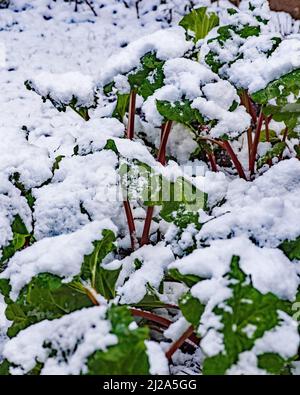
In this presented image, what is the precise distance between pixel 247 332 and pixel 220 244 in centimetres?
22

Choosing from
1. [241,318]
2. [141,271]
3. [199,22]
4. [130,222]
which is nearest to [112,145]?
[130,222]

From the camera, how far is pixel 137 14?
3.58m

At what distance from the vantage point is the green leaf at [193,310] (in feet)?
Result: 3.02

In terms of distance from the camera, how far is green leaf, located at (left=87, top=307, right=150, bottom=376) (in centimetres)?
79

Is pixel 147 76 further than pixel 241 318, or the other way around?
pixel 147 76

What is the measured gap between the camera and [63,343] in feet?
2.92

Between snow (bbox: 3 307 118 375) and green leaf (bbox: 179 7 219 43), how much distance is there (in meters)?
1.33

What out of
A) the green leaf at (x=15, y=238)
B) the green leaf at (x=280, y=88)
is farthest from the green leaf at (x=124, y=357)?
the green leaf at (x=280, y=88)

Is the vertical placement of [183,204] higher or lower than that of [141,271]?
higher

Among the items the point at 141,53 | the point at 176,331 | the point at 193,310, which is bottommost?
the point at 176,331

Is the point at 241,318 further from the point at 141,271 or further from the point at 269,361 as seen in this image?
the point at 141,271

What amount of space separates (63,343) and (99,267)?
0.21m

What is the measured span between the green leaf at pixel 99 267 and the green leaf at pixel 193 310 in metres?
0.20

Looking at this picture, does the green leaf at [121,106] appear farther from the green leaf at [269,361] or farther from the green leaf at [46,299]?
the green leaf at [269,361]
